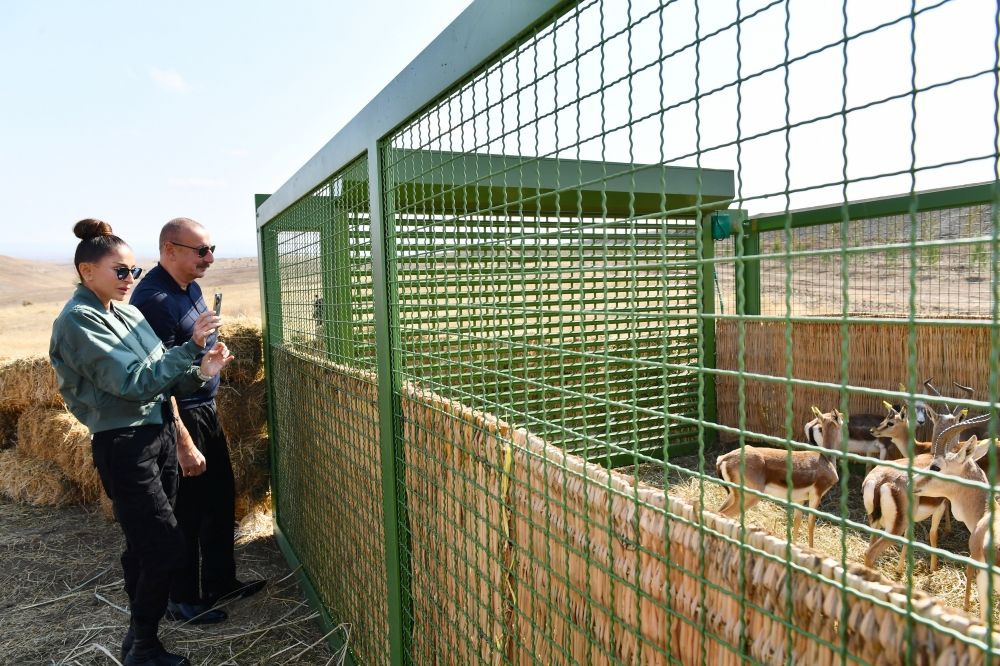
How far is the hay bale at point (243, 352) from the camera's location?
5.45 meters

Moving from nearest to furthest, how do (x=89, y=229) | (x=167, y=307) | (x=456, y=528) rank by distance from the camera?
(x=456, y=528) < (x=89, y=229) < (x=167, y=307)

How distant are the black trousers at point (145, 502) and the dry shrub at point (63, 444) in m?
3.24

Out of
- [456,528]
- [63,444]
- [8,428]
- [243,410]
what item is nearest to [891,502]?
[456,528]

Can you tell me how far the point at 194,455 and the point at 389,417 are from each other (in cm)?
178

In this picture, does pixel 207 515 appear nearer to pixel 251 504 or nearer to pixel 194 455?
pixel 194 455

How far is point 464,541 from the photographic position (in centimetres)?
192

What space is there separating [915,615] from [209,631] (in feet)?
12.9

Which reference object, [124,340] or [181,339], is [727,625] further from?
[181,339]

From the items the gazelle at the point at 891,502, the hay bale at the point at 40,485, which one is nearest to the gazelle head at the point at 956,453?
the gazelle at the point at 891,502

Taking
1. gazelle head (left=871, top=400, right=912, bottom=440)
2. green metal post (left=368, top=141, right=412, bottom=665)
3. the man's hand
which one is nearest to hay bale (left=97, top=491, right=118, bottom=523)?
the man's hand

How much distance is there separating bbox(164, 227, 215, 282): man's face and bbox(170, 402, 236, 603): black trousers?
79 cm

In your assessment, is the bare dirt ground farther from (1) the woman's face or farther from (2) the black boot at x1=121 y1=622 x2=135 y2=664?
(1) the woman's face

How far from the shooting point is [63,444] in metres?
5.86

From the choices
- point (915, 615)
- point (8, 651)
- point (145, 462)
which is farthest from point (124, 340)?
point (915, 615)
